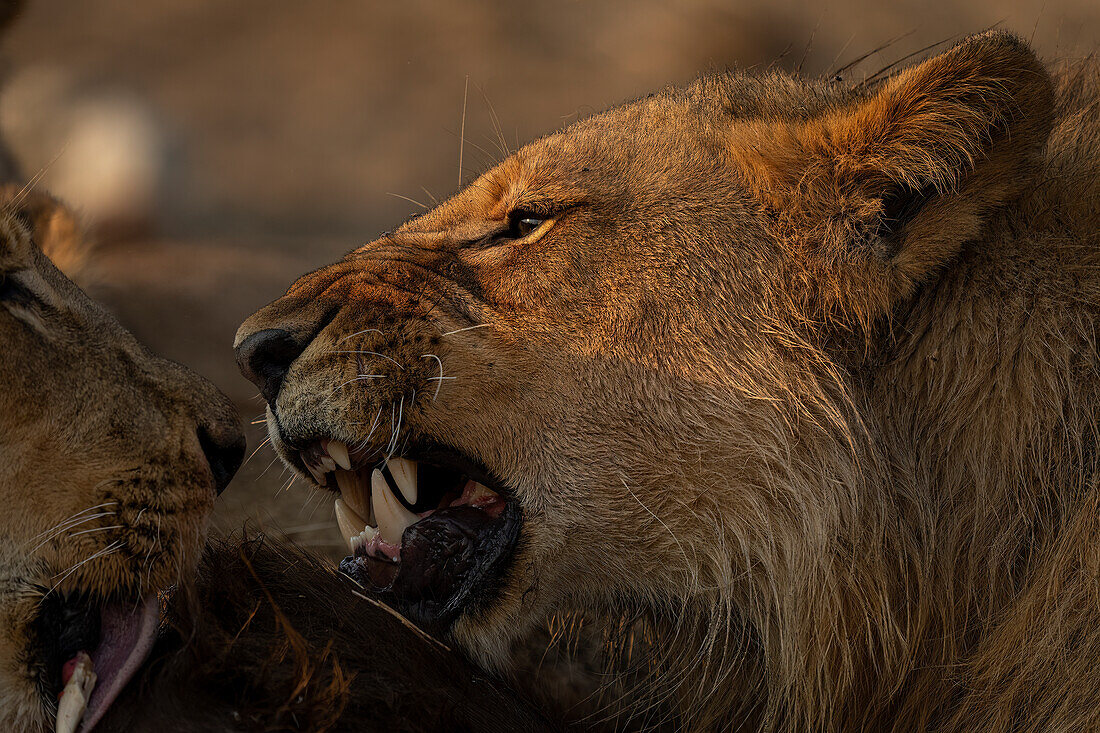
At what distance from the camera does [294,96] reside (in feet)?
12.7

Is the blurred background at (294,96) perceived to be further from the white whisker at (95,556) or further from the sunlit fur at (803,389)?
the white whisker at (95,556)

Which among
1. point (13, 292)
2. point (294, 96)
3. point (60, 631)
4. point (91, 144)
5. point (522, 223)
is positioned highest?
point (91, 144)

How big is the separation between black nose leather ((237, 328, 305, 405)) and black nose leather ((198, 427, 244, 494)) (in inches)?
4.5

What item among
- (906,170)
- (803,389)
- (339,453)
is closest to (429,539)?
(339,453)

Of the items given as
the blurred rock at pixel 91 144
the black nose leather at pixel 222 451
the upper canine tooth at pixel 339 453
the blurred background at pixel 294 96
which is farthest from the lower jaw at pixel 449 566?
the blurred rock at pixel 91 144

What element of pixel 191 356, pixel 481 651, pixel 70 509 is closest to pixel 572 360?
Answer: pixel 481 651

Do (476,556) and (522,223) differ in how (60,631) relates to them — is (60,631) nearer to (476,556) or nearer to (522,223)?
(476,556)

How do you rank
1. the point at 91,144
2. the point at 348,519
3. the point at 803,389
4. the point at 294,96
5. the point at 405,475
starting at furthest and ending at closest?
the point at 294,96 < the point at 91,144 < the point at 348,519 < the point at 405,475 < the point at 803,389

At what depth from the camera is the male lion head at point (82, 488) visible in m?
1.51

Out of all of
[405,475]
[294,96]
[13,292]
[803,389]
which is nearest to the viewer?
[13,292]

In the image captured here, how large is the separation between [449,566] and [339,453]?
0.85 ft

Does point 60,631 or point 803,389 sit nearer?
point 60,631

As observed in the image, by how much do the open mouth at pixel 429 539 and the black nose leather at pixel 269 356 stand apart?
0.13 metres

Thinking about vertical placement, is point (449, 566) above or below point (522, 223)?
below
